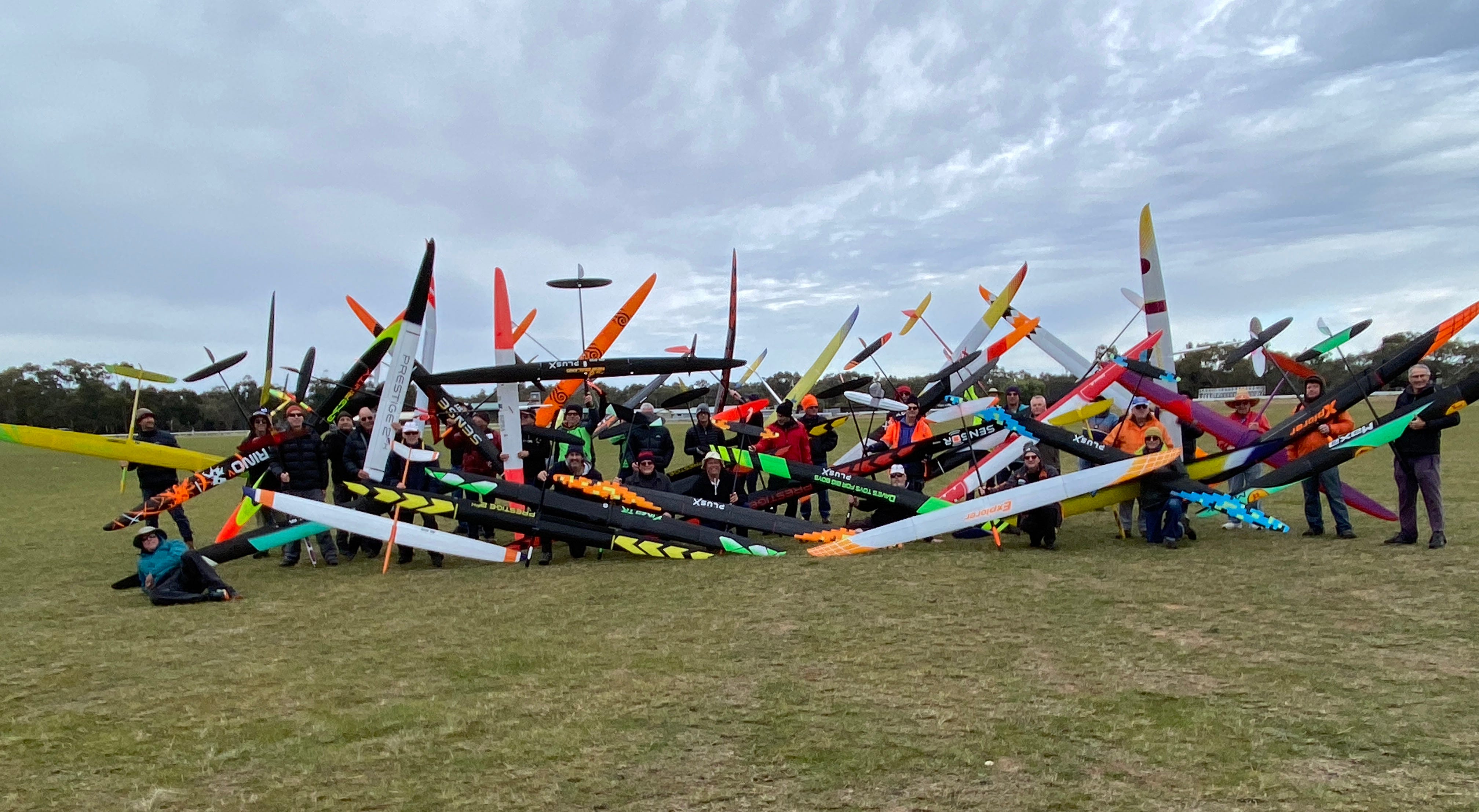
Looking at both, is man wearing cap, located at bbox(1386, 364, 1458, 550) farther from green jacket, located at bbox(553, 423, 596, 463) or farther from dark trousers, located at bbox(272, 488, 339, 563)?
dark trousers, located at bbox(272, 488, 339, 563)

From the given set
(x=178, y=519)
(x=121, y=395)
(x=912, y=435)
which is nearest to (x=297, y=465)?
(x=178, y=519)

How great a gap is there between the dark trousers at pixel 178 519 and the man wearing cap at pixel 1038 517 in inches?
333

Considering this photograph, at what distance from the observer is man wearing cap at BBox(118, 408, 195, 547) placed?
8938mm

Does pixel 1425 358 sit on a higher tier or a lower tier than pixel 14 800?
higher

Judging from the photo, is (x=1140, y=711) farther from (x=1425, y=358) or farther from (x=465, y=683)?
(x=1425, y=358)

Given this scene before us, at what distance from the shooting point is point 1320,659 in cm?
445

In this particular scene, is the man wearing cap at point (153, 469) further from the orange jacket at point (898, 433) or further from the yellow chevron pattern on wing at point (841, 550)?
the orange jacket at point (898, 433)

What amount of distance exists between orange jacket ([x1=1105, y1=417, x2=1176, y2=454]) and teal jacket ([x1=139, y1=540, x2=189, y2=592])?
8474 millimetres

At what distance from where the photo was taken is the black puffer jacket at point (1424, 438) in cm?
721

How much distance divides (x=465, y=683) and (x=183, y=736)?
125 centimetres

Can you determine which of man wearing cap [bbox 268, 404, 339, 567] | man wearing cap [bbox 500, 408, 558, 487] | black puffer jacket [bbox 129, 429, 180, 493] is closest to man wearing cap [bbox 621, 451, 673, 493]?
man wearing cap [bbox 500, 408, 558, 487]

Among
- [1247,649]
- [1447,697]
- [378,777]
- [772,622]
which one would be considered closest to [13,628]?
[378,777]

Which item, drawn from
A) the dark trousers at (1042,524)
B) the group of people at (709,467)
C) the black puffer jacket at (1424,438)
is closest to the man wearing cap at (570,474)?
the group of people at (709,467)

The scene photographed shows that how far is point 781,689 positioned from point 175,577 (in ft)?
17.3
